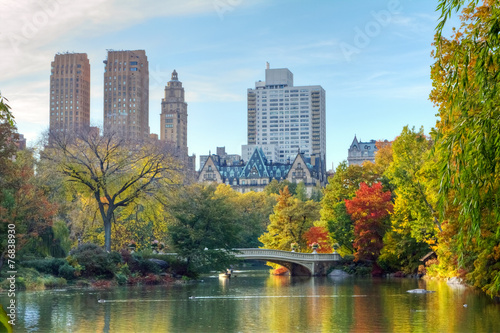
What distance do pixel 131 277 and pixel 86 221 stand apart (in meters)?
8.87

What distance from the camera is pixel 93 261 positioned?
122ft

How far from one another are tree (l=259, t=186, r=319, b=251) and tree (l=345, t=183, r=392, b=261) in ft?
27.8

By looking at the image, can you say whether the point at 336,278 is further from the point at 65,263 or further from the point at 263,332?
the point at 263,332

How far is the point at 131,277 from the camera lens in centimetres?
3928

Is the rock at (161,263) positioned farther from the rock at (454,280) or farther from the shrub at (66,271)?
the rock at (454,280)

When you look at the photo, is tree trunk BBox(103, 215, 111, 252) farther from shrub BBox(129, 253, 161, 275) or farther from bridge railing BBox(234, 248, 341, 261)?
bridge railing BBox(234, 248, 341, 261)

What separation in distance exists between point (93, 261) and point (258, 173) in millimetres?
121726

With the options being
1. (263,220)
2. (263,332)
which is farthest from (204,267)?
(263,220)

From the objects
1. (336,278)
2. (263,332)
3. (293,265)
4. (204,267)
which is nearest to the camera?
(263,332)

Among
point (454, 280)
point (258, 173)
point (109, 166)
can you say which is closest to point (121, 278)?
point (109, 166)

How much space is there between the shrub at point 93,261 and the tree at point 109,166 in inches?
134

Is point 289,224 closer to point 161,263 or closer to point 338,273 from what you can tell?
point 338,273

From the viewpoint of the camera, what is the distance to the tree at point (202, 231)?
135 feet

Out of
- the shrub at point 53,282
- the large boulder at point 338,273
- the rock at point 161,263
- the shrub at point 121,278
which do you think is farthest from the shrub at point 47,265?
the large boulder at point 338,273
